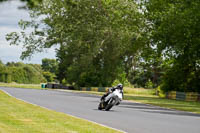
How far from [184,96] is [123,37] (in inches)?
655

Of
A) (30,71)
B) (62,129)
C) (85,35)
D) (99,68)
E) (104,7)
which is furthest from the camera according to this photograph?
(30,71)

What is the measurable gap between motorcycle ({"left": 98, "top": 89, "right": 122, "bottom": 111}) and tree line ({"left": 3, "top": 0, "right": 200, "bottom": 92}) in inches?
706

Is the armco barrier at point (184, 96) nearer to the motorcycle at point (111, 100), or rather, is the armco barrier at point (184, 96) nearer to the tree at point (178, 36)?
the tree at point (178, 36)

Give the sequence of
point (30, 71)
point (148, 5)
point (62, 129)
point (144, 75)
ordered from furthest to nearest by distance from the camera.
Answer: point (30, 71), point (144, 75), point (148, 5), point (62, 129)

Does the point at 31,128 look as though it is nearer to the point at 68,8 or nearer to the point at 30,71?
the point at 68,8

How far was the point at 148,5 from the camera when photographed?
148 ft

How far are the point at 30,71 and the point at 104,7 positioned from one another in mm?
56069

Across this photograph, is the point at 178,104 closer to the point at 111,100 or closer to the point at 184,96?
the point at 184,96

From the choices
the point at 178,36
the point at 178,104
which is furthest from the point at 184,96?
the point at 178,104

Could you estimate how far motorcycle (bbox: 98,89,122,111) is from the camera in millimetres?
20656

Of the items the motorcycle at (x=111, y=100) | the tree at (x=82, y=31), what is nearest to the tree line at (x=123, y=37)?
the tree at (x=82, y=31)

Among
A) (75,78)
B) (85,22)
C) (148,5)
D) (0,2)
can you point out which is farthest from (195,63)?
(0,2)

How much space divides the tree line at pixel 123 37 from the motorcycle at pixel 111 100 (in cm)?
1794

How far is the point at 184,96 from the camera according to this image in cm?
4191
